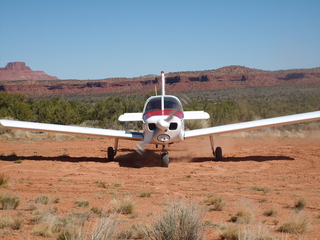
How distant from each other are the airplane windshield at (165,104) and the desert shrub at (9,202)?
674cm

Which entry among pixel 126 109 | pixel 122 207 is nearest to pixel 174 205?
pixel 122 207

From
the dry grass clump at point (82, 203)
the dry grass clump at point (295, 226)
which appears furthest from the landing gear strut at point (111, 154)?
the dry grass clump at point (295, 226)

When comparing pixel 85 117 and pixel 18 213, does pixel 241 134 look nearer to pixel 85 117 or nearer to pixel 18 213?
pixel 85 117

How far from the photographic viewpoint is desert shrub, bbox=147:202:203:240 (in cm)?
472

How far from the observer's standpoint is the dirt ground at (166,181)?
662cm

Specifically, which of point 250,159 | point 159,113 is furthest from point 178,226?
point 250,159

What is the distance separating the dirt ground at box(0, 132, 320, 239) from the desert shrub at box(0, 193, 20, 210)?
7.5 inches

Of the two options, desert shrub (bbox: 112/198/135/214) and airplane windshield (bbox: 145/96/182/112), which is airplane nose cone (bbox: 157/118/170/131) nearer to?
airplane windshield (bbox: 145/96/182/112)

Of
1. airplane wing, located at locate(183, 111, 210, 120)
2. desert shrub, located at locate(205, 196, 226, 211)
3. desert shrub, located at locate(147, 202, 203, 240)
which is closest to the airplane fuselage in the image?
airplane wing, located at locate(183, 111, 210, 120)

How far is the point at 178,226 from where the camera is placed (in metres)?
4.84

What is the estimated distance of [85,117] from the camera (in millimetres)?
33656

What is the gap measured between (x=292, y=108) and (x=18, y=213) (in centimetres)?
3126

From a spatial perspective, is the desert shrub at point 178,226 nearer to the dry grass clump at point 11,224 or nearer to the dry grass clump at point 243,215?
the dry grass clump at point 243,215

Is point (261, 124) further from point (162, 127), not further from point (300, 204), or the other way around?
point (300, 204)
